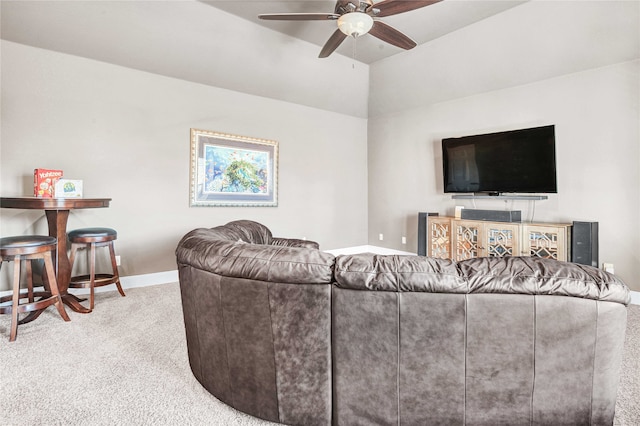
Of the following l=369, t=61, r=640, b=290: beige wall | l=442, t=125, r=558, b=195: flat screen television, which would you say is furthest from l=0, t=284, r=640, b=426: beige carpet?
l=442, t=125, r=558, b=195: flat screen television

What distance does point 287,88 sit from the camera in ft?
16.9

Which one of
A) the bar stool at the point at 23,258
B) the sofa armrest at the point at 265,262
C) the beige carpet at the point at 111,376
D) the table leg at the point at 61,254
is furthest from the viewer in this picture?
the table leg at the point at 61,254

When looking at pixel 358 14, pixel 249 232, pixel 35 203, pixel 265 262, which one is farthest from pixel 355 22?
pixel 35 203

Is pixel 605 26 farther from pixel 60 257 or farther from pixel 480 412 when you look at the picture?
pixel 60 257

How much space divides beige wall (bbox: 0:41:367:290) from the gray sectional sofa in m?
3.21

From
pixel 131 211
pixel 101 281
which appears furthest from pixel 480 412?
pixel 131 211

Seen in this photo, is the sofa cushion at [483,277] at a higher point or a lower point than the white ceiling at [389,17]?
lower

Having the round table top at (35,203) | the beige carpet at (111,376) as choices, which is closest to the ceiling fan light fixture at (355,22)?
the round table top at (35,203)

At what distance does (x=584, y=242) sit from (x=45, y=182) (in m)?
5.66

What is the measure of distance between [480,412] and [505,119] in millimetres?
4479

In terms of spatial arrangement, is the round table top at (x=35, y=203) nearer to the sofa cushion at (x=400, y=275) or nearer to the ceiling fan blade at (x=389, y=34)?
the sofa cushion at (x=400, y=275)

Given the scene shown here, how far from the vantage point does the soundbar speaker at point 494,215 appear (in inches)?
168

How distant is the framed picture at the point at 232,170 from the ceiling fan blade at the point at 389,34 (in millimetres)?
2469

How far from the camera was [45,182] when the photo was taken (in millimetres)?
3115
